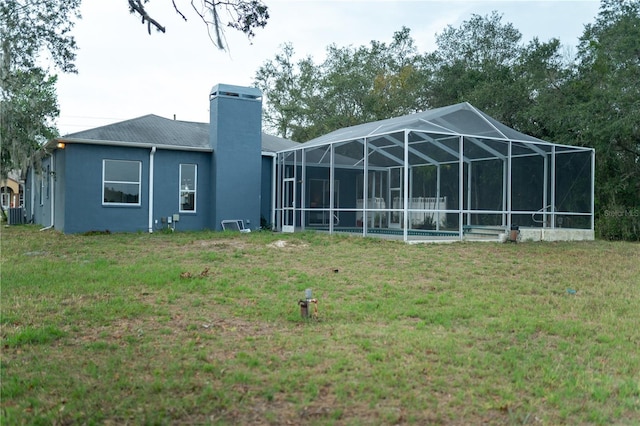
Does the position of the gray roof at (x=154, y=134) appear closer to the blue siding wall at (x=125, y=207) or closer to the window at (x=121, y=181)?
the blue siding wall at (x=125, y=207)

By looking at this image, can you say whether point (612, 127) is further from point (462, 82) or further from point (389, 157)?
point (462, 82)

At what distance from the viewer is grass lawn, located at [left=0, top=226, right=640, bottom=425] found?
348cm

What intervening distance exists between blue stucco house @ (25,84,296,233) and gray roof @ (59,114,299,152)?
29 millimetres

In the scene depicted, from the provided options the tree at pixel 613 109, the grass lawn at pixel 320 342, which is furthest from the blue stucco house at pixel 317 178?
the grass lawn at pixel 320 342

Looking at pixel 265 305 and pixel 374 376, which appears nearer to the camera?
pixel 374 376

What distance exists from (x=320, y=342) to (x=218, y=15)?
11.0ft

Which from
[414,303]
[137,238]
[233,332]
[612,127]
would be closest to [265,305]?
[233,332]

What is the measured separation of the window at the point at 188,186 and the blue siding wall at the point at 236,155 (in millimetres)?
683

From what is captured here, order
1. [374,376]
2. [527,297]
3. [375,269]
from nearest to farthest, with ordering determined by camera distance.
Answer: [374,376] → [527,297] → [375,269]

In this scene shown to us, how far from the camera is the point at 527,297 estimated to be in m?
6.83

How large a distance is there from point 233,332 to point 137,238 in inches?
350

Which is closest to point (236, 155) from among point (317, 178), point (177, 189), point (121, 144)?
point (177, 189)

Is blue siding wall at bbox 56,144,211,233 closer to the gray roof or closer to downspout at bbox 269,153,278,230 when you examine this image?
the gray roof

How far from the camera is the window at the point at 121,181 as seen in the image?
49.7 ft
